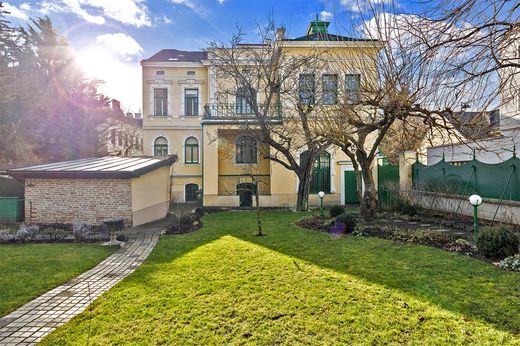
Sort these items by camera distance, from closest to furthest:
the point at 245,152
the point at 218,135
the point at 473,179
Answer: the point at 473,179
the point at 218,135
the point at 245,152

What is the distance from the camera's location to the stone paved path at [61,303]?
11.8ft

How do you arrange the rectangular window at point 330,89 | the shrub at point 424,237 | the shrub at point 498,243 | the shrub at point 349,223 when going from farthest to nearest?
the rectangular window at point 330,89 → the shrub at point 349,223 → the shrub at point 424,237 → the shrub at point 498,243

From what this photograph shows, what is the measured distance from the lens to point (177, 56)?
24.8 metres

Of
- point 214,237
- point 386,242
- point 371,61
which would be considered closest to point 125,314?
point 214,237

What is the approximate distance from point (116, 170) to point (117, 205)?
1.46 metres

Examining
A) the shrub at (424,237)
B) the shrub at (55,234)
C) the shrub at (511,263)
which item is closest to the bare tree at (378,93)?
the shrub at (424,237)

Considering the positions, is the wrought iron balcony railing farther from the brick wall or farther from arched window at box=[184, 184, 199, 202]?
the brick wall

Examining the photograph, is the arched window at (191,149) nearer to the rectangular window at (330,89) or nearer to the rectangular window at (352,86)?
the rectangular window at (330,89)

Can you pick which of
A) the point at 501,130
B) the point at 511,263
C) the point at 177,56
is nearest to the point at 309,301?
the point at 511,263

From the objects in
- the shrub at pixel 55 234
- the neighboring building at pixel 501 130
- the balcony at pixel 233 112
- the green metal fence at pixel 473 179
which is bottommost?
the shrub at pixel 55 234

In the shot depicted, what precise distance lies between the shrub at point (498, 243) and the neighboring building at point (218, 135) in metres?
5.95

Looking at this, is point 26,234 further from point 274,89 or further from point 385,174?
point 385,174

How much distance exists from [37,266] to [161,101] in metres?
19.0

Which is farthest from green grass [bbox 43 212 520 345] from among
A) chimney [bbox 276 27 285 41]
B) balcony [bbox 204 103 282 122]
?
chimney [bbox 276 27 285 41]
